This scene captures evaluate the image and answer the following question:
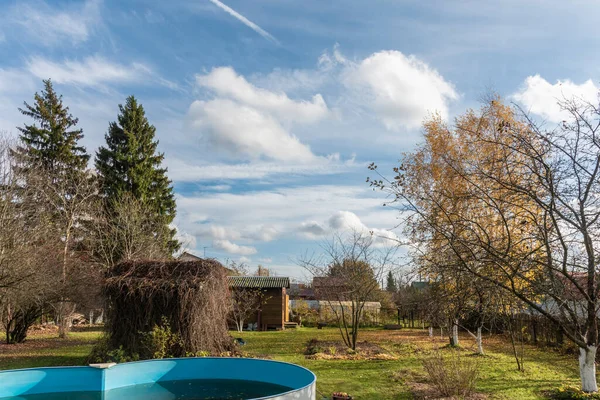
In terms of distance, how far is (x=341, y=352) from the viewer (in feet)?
48.6

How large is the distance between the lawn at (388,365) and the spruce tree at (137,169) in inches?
383

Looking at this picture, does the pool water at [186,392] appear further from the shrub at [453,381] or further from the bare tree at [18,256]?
the bare tree at [18,256]

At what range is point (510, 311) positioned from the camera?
13.0 meters

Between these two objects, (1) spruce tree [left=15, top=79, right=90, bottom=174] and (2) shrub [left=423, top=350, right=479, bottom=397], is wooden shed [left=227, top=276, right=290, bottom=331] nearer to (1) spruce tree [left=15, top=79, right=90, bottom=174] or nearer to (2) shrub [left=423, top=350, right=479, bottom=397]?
(1) spruce tree [left=15, top=79, right=90, bottom=174]

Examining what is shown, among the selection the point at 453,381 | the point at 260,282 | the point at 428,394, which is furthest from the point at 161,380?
the point at 260,282

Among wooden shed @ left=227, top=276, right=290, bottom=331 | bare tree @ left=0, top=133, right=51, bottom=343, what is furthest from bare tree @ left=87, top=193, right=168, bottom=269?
wooden shed @ left=227, top=276, right=290, bottom=331

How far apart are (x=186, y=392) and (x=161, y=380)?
0.84 metres

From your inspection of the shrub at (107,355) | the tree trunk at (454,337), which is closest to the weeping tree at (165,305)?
the shrub at (107,355)

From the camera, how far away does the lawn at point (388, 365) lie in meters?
9.19

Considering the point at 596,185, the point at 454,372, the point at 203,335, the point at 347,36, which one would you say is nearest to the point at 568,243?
the point at 596,185

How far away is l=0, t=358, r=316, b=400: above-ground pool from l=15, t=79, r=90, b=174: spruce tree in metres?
19.3

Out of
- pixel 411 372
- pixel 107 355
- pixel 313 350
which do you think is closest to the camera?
pixel 411 372

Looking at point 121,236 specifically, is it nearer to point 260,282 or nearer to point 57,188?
point 57,188

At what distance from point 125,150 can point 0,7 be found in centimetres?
1739
